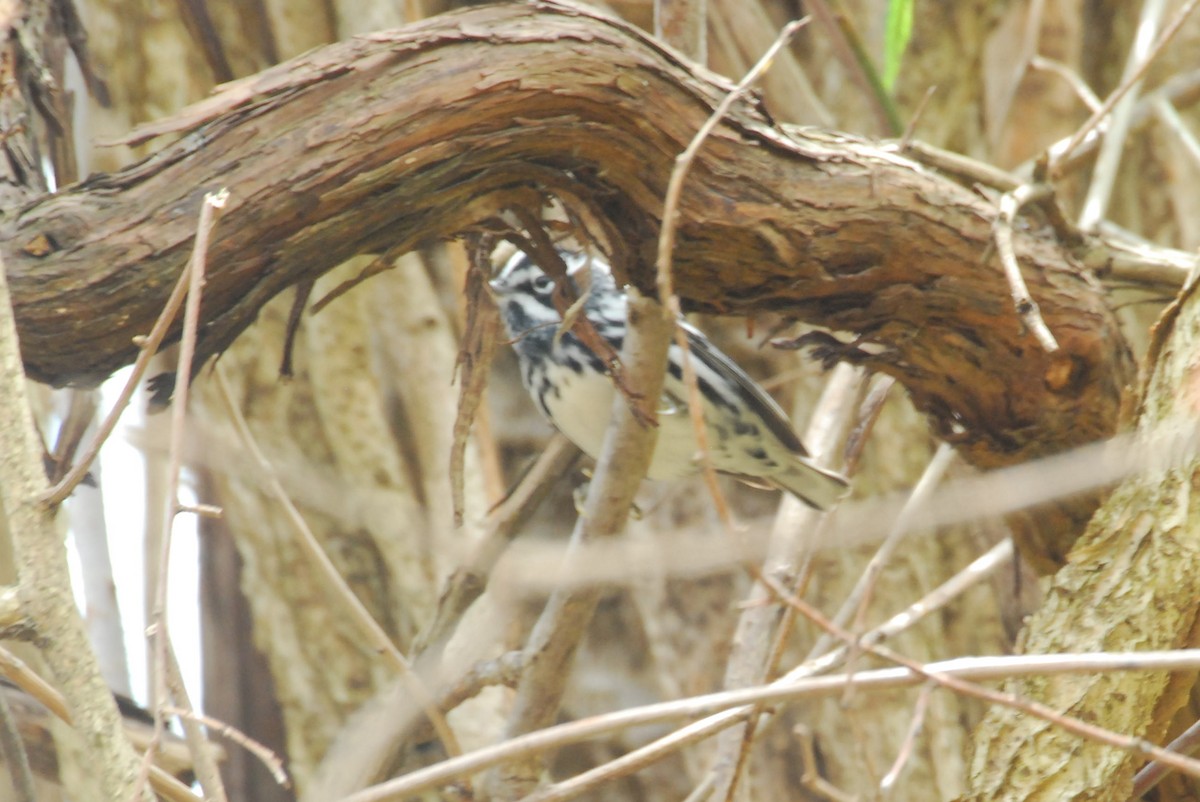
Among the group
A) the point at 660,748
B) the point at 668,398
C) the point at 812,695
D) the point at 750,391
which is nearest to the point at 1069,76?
the point at 750,391

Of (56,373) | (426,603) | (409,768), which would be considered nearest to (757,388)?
(426,603)

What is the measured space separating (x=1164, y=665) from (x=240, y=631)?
8.23 feet

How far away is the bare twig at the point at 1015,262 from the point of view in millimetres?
1603

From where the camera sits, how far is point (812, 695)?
111 centimetres

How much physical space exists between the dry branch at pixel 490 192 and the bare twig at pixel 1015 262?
0.05 m

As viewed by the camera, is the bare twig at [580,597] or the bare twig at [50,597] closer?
the bare twig at [50,597]

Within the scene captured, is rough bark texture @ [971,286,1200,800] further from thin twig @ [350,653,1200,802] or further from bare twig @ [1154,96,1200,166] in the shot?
bare twig @ [1154,96,1200,166]

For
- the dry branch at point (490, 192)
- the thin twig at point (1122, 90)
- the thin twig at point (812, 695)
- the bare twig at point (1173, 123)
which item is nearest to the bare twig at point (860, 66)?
the thin twig at point (1122, 90)

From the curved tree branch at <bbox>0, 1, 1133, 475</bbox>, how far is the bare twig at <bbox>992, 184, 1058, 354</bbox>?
0.05m

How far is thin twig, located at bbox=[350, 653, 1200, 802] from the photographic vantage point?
1.05 metres

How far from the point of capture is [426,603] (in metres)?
3.05

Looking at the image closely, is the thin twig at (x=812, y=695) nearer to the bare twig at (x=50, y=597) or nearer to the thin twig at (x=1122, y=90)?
the bare twig at (x=50, y=597)

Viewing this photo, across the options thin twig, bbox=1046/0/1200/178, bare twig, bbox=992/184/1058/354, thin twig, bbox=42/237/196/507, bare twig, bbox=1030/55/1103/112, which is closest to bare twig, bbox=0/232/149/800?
thin twig, bbox=42/237/196/507

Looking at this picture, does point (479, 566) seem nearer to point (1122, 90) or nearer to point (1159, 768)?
point (1159, 768)
